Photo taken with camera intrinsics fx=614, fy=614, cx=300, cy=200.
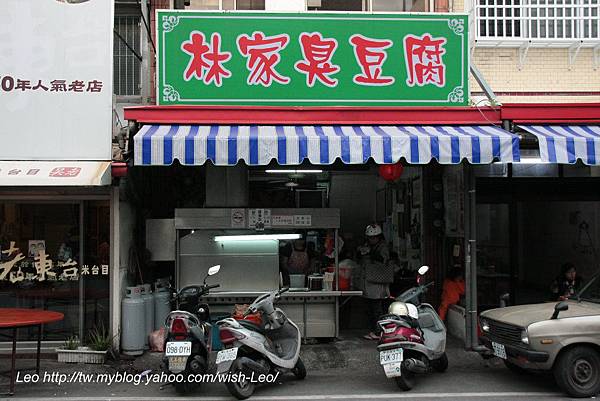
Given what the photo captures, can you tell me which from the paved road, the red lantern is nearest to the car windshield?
the paved road

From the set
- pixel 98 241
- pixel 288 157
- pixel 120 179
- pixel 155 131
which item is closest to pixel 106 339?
pixel 98 241

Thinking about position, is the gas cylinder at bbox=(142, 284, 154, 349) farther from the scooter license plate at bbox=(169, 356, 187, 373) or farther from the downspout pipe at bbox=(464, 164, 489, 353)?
the downspout pipe at bbox=(464, 164, 489, 353)

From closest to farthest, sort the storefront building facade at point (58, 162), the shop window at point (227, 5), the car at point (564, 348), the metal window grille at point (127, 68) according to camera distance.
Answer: the car at point (564, 348) < the storefront building facade at point (58, 162) < the metal window grille at point (127, 68) < the shop window at point (227, 5)

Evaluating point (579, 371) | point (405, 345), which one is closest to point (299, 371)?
point (405, 345)

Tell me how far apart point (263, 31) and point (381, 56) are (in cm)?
196

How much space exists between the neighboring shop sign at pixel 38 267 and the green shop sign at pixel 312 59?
294cm

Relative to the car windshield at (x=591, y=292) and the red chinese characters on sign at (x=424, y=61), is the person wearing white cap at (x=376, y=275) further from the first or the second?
the car windshield at (x=591, y=292)

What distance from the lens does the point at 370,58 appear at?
10039 mm

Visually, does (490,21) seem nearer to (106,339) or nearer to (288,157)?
(288,157)

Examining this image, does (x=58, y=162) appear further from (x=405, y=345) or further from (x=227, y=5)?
(x=405, y=345)

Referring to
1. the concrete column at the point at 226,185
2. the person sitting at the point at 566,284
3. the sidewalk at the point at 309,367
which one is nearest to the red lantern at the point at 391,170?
the concrete column at the point at 226,185

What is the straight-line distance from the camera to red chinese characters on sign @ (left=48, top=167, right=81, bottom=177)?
8.66m

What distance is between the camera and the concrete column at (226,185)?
10664mm

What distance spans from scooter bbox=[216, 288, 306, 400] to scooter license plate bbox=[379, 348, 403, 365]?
45.4 inches
